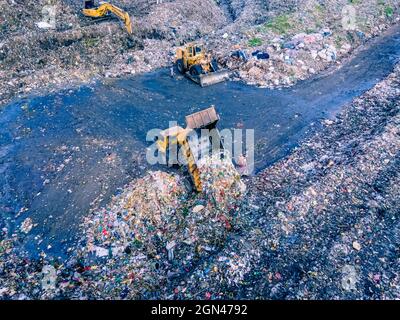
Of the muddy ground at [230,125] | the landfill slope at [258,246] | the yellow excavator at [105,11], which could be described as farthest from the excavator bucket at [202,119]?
the yellow excavator at [105,11]

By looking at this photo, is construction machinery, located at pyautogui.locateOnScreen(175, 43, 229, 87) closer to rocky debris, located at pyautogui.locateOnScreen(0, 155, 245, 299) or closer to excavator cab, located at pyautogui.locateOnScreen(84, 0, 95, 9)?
rocky debris, located at pyautogui.locateOnScreen(0, 155, 245, 299)

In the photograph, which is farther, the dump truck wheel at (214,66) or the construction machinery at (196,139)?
the dump truck wheel at (214,66)

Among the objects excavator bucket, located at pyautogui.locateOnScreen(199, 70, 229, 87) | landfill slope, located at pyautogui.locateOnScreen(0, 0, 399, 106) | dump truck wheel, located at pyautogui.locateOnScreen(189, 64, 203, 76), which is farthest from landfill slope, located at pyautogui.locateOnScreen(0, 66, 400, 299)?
landfill slope, located at pyautogui.locateOnScreen(0, 0, 399, 106)

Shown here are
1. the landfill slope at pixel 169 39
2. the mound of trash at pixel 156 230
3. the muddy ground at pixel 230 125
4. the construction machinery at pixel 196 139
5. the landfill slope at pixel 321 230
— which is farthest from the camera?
the landfill slope at pixel 169 39

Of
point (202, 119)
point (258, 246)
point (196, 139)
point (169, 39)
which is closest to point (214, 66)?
point (169, 39)

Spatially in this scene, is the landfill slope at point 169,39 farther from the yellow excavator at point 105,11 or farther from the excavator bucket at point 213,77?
the excavator bucket at point 213,77

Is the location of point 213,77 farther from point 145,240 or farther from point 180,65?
point 145,240

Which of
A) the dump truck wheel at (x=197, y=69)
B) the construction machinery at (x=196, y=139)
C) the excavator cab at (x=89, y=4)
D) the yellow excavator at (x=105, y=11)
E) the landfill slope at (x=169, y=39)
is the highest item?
the excavator cab at (x=89, y=4)
